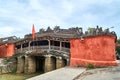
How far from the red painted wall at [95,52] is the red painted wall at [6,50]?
40.2 feet

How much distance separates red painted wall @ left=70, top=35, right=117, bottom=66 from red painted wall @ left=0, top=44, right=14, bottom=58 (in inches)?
483

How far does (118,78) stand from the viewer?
16.2 metres

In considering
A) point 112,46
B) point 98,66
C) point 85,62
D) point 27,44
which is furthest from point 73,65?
point 27,44

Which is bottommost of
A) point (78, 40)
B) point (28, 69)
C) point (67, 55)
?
point (28, 69)

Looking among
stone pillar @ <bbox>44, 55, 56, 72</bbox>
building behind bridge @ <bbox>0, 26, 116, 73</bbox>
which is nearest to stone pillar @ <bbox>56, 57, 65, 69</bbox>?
building behind bridge @ <bbox>0, 26, 116, 73</bbox>

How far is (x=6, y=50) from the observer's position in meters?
35.1

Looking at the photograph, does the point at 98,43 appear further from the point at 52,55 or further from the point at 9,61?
the point at 9,61

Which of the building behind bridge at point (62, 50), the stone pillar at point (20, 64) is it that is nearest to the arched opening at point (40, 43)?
the building behind bridge at point (62, 50)

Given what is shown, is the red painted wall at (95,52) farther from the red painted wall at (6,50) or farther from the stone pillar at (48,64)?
the red painted wall at (6,50)

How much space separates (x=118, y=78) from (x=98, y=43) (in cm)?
915

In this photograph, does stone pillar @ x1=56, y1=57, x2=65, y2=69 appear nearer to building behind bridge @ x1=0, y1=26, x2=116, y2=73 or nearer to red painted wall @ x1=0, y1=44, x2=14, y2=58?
building behind bridge @ x1=0, y1=26, x2=116, y2=73

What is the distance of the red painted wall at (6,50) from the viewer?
34.5 meters

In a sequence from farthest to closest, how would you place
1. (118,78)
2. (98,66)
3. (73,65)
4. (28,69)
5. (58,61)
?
(28,69)
(58,61)
(73,65)
(98,66)
(118,78)

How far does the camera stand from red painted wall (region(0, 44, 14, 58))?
113 ft
